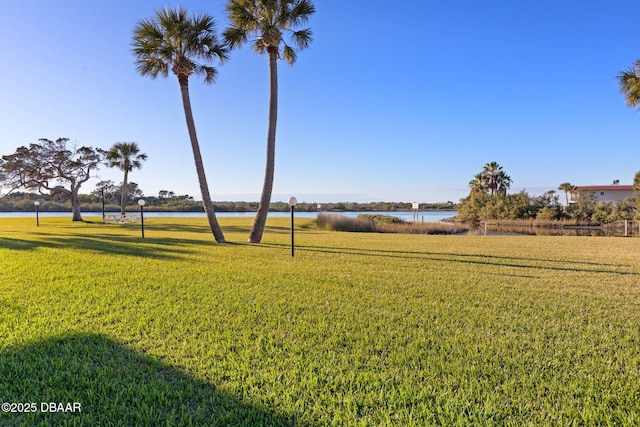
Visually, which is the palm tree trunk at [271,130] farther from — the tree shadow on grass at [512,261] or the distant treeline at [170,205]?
the distant treeline at [170,205]

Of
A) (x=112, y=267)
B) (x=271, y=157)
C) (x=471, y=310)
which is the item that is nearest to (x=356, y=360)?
(x=471, y=310)

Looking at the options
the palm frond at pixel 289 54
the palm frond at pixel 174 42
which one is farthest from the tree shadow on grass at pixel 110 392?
the palm frond at pixel 289 54

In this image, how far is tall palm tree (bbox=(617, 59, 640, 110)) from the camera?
41.5 ft

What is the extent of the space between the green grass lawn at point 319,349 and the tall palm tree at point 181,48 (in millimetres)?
6431

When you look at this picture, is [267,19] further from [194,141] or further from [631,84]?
[631,84]

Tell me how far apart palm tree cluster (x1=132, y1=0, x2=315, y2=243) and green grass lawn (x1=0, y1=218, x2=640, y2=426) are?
5.95 metres

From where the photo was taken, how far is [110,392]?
207cm

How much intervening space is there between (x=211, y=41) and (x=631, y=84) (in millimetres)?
16774

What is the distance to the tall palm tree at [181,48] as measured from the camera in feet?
33.7

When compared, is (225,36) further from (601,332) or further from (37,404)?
(601,332)

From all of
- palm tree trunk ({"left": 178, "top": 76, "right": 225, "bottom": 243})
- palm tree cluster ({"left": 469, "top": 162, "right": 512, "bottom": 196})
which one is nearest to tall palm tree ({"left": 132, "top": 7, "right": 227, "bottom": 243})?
palm tree trunk ({"left": 178, "top": 76, "right": 225, "bottom": 243})

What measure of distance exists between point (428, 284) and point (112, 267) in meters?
6.16

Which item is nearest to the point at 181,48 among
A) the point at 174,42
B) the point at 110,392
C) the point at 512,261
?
the point at 174,42

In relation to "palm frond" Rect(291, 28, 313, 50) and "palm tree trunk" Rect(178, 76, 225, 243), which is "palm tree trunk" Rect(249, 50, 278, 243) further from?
"palm tree trunk" Rect(178, 76, 225, 243)
